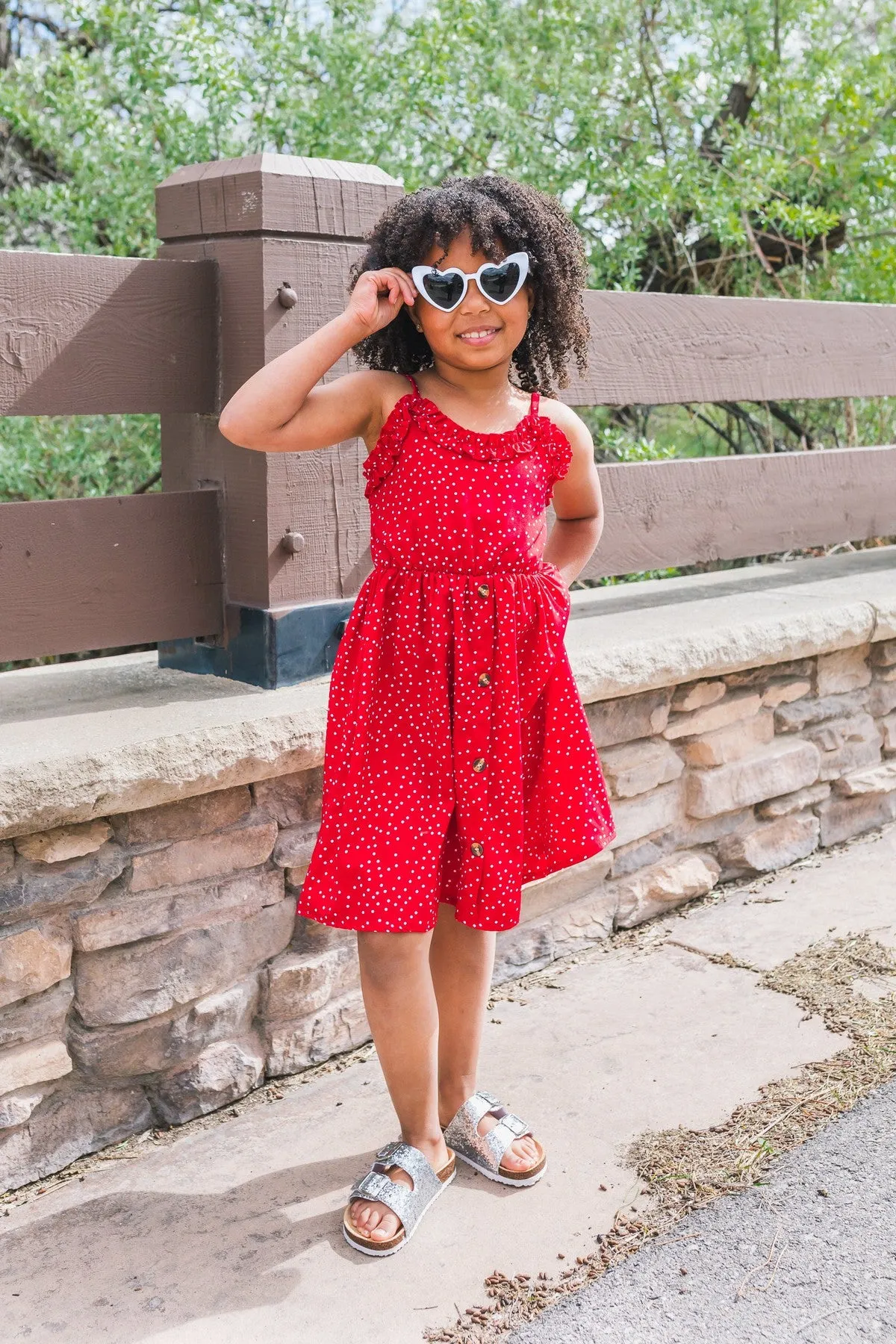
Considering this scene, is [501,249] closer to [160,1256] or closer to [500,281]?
[500,281]

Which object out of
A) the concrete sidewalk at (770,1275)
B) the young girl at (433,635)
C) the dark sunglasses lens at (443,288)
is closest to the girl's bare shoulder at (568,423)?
the young girl at (433,635)

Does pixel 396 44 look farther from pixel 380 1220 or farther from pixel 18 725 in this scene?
pixel 380 1220

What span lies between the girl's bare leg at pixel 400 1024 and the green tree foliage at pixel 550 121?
2.70m

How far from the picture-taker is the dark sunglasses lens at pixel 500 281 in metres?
2.05

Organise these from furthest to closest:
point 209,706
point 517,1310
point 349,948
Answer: point 349,948, point 209,706, point 517,1310

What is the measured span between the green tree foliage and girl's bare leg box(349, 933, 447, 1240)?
8.86ft

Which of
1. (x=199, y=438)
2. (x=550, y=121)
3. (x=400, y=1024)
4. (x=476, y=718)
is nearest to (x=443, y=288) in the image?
(x=476, y=718)

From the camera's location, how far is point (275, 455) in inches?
101

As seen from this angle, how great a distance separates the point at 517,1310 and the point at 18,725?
4.22 ft

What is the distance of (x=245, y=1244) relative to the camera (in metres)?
2.12

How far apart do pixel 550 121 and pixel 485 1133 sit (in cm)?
401

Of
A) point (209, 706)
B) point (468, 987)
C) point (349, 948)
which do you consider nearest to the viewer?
point (468, 987)

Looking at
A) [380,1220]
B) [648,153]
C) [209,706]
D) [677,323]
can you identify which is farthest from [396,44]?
[380,1220]

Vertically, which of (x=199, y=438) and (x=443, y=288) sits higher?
(x=443, y=288)
